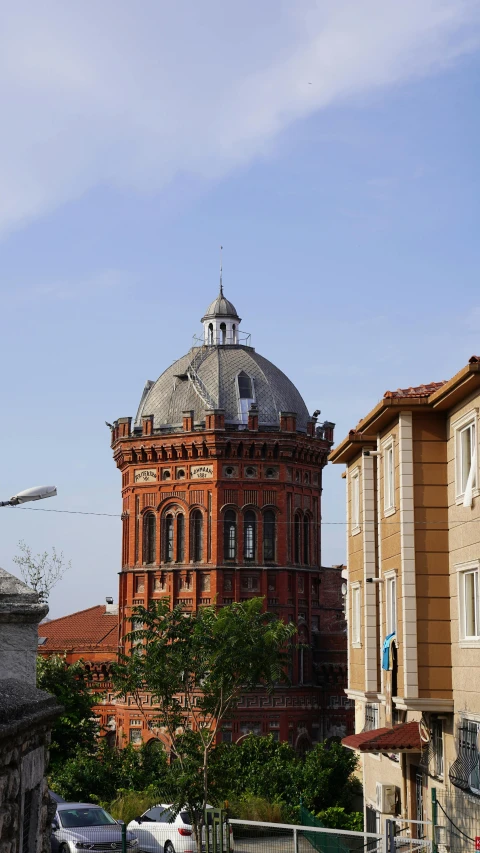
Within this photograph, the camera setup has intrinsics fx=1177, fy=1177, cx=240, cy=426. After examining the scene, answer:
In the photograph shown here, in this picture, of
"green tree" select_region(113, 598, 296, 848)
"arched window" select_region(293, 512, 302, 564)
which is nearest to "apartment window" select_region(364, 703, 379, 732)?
"green tree" select_region(113, 598, 296, 848)

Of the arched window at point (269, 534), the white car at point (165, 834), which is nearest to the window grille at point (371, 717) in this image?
the white car at point (165, 834)

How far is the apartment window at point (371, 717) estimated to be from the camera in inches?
1055

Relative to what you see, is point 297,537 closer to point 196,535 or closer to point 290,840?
point 196,535

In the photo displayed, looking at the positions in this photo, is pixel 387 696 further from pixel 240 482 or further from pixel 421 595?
pixel 240 482

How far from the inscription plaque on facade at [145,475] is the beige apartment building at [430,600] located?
101ft

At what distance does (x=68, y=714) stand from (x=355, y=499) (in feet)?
68.1

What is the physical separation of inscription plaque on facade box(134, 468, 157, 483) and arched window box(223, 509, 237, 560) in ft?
13.1

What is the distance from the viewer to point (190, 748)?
2955cm

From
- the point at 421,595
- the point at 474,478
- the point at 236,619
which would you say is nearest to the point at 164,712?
the point at 236,619

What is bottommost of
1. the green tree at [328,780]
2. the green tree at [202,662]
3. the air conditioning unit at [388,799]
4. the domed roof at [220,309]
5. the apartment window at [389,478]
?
the green tree at [328,780]

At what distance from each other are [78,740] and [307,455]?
56.6ft

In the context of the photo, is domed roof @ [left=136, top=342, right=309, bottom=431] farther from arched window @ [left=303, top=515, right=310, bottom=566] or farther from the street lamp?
the street lamp

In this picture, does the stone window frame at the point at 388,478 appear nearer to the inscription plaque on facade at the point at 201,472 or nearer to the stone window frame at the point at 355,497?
the stone window frame at the point at 355,497

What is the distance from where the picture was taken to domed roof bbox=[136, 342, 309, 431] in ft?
177
